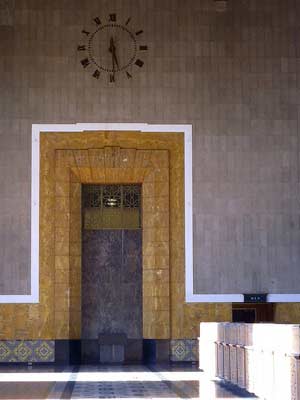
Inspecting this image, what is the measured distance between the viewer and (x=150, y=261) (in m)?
19.0

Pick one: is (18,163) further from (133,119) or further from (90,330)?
(90,330)

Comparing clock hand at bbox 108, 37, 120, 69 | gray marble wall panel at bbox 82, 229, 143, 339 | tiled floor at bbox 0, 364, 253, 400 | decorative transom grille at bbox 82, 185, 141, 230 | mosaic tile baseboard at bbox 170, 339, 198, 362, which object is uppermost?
clock hand at bbox 108, 37, 120, 69

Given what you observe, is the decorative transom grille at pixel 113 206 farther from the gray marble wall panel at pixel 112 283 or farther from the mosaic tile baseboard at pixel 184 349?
the mosaic tile baseboard at pixel 184 349

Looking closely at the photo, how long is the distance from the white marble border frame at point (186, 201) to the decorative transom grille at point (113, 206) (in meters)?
1.26

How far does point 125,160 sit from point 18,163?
6.39 feet

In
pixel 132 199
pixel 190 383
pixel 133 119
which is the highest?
pixel 133 119

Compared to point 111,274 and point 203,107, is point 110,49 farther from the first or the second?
point 111,274

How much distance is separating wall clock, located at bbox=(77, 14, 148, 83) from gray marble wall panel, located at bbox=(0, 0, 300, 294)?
0.13 metres

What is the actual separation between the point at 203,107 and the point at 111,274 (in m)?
3.61

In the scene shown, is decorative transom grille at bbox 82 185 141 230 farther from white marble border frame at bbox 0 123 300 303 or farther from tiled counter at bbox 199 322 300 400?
tiled counter at bbox 199 322 300 400

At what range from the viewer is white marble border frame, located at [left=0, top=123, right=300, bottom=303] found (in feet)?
60.9

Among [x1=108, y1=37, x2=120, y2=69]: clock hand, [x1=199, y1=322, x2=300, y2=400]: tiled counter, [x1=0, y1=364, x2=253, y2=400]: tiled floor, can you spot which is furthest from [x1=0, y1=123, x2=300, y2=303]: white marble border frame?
[x1=199, y1=322, x2=300, y2=400]: tiled counter

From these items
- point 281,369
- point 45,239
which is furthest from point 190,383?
point 45,239

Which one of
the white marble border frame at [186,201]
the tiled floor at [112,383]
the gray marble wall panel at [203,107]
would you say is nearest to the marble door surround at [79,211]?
the white marble border frame at [186,201]
